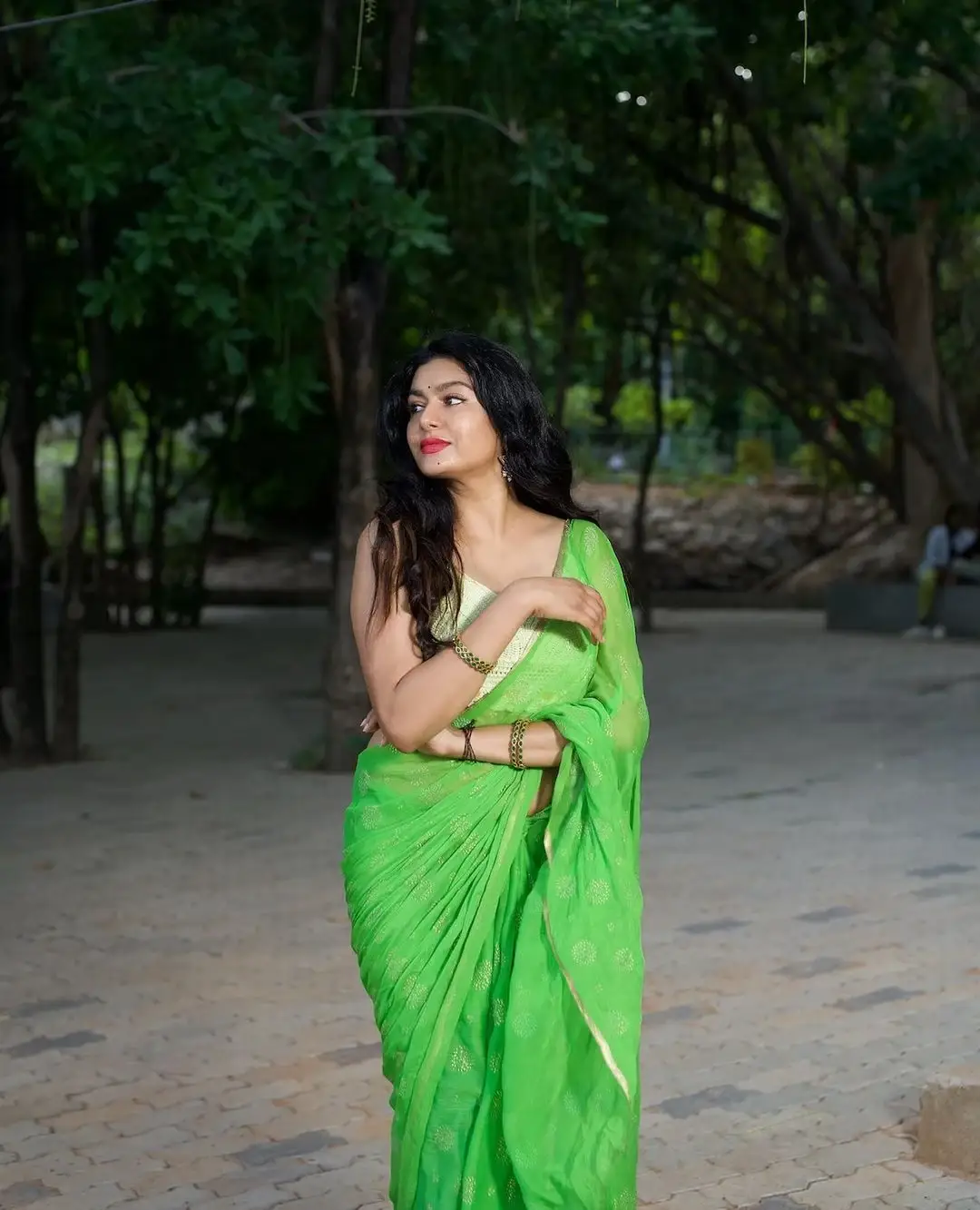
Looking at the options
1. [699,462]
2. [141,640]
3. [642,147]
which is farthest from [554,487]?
[699,462]

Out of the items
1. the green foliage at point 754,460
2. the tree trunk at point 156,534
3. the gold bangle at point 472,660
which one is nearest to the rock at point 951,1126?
the gold bangle at point 472,660

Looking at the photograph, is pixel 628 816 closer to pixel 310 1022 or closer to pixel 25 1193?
pixel 25 1193

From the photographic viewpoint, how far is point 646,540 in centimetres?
3412

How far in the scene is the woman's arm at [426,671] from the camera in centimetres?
322

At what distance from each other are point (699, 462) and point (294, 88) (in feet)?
91.4

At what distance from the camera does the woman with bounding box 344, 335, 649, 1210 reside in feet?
10.5

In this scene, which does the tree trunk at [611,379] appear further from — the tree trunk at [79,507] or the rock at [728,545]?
the tree trunk at [79,507]

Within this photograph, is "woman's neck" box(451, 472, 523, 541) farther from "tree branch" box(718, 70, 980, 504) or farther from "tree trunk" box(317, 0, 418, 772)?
"tree branch" box(718, 70, 980, 504)

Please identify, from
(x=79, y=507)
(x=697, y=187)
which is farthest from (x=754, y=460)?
(x=79, y=507)

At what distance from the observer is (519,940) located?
3236mm

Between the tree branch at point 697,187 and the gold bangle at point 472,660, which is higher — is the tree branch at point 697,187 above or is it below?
above

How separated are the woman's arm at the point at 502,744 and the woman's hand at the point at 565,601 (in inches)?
7.4

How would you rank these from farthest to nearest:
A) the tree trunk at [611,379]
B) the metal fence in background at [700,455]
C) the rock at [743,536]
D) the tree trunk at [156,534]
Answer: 1. the metal fence in background at [700,455]
2. the rock at [743,536]
3. the tree trunk at [611,379]
4. the tree trunk at [156,534]

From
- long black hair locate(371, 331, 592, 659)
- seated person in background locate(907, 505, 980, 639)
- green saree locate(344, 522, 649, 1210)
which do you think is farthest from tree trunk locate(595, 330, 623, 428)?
green saree locate(344, 522, 649, 1210)
